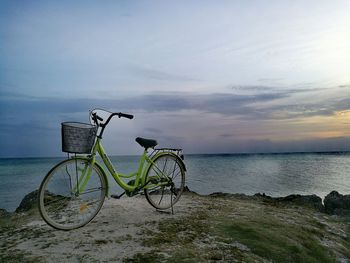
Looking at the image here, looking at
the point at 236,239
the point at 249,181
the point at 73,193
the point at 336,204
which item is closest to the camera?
the point at 236,239

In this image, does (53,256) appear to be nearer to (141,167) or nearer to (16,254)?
(16,254)

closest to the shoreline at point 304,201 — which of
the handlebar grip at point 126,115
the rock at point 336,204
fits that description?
the rock at point 336,204

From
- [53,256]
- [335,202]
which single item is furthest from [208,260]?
[335,202]

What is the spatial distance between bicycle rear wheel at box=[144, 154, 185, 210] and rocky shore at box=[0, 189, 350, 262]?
0.31 meters

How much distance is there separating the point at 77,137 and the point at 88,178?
82 cm

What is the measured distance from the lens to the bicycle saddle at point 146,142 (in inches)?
264

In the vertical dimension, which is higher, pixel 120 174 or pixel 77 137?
pixel 77 137

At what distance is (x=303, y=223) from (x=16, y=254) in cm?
604

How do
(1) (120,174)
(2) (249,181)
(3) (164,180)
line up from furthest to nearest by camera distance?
(2) (249,181), (3) (164,180), (1) (120,174)

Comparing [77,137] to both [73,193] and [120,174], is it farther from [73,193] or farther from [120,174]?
[120,174]

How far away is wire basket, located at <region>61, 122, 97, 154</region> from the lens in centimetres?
543

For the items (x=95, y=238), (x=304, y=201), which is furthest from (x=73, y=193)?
(x=304, y=201)

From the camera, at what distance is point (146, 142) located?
22.1 feet

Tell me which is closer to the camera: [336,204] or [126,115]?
[126,115]
